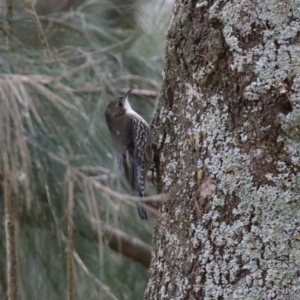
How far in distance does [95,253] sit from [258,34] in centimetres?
105

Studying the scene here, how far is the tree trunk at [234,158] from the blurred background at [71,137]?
0.18m

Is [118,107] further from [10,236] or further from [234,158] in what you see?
[234,158]

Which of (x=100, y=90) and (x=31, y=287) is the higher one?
(x=100, y=90)

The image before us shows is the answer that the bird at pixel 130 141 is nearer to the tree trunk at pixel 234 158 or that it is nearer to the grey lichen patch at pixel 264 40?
the tree trunk at pixel 234 158

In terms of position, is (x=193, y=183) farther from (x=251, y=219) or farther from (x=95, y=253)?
(x=95, y=253)

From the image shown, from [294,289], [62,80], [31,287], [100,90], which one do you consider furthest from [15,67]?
[294,289]

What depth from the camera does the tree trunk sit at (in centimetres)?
138

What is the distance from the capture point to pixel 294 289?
4.45 feet

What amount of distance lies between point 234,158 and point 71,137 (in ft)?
1.78

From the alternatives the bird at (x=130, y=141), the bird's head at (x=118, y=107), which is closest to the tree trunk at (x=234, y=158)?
the bird at (x=130, y=141)

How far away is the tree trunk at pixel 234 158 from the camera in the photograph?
138cm

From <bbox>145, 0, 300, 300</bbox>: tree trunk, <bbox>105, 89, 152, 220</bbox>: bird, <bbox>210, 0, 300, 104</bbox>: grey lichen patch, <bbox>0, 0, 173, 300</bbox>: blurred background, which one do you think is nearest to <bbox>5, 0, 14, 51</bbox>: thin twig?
<bbox>0, 0, 173, 300</bbox>: blurred background

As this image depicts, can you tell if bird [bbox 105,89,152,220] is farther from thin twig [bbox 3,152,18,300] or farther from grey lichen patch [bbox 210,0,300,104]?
grey lichen patch [bbox 210,0,300,104]

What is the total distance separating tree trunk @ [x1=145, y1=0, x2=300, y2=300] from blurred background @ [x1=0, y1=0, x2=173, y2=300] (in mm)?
184
